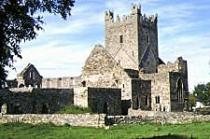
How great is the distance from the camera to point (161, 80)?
7169cm

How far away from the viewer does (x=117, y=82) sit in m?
67.4

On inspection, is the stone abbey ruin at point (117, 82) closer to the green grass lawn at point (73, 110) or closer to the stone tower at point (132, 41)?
the stone tower at point (132, 41)

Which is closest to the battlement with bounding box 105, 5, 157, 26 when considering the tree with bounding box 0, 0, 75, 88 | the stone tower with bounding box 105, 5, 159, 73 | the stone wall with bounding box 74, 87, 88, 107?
the stone tower with bounding box 105, 5, 159, 73

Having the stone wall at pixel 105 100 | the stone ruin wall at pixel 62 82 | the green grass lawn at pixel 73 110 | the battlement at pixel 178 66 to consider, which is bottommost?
the green grass lawn at pixel 73 110

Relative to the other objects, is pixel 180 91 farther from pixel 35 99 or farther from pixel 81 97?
pixel 35 99

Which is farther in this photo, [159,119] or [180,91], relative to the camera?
[180,91]

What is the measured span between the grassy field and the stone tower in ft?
160

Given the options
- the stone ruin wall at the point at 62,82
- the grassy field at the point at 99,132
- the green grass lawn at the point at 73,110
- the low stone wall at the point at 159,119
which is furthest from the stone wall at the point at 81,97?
the grassy field at the point at 99,132

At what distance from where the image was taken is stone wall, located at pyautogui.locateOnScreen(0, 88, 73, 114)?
5350 cm

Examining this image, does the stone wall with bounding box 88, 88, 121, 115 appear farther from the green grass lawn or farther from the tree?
the tree

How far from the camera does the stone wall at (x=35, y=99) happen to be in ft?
176

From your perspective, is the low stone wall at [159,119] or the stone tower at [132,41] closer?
the low stone wall at [159,119]

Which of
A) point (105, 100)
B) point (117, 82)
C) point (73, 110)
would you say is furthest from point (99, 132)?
point (117, 82)

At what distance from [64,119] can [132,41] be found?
4763 cm
